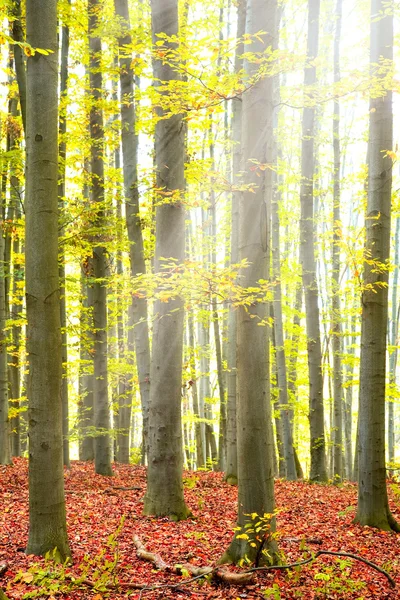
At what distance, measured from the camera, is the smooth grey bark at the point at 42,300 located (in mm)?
4746

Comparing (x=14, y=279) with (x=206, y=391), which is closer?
(x=14, y=279)

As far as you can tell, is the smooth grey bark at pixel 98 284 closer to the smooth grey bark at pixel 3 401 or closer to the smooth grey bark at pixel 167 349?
the smooth grey bark at pixel 3 401

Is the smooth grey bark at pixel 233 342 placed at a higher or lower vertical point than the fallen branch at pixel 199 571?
higher

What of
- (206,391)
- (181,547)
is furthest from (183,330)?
(206,391)

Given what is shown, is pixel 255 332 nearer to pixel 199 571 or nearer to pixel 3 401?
pixel 199 571

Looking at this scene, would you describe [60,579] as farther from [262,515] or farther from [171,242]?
[171,242]

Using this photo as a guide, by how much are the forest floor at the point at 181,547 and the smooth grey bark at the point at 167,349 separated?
0.41 metres

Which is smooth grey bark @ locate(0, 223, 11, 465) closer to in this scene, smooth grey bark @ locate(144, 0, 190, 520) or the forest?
the forest

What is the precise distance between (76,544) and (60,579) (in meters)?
1.29

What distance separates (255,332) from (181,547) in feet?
8.92

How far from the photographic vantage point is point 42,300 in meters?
4.75

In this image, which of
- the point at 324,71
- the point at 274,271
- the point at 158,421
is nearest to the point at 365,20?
the point at 324,71

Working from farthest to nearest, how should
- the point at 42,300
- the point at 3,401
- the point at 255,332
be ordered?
1. the point at 3,401
2. the point at 255,332
3. the point at 42,300

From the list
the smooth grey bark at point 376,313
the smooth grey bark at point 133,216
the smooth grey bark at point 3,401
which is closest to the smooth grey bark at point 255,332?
the smooth grey bark at point 376,313
